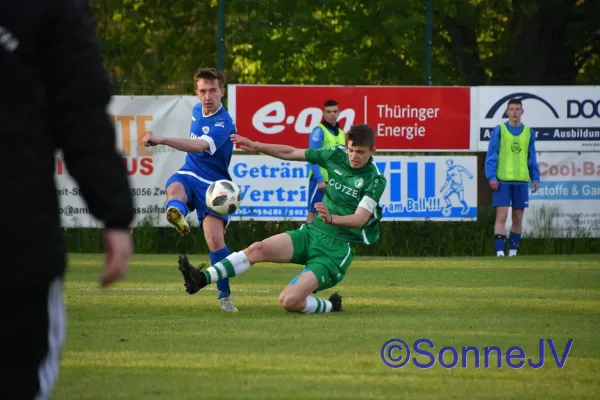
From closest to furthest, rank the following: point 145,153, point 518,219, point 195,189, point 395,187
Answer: point 195,189
point 518,219
point 145,153
point 395,187

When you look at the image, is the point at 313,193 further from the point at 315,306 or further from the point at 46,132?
the point at 46,132

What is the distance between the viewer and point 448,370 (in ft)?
21.0

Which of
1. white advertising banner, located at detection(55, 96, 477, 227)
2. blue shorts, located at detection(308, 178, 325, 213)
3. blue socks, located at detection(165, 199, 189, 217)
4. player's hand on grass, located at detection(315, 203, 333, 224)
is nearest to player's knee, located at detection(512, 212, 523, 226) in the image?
white advertising banner, located at detection(55, 96, 477, 227)

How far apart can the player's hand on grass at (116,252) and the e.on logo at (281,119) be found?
48.2 ft

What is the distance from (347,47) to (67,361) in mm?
14876

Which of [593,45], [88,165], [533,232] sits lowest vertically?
[533,232]

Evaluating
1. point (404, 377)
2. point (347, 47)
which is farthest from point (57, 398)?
point (347, 47)

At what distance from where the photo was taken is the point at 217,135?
9852 millimetres

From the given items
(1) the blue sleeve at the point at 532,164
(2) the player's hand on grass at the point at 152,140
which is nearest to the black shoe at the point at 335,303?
(2) the player's hand on grass at the point at 152,140

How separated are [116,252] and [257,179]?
14341 mm

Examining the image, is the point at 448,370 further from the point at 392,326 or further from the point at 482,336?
the point at 392,326

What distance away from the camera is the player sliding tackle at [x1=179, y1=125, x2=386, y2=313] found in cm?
914

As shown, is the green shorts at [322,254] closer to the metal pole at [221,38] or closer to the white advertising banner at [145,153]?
the white advertising banner at [145,153]

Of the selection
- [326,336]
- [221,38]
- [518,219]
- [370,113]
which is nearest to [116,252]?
[326,336]
